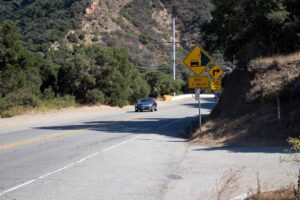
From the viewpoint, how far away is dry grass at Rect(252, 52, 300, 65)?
23.9 meters

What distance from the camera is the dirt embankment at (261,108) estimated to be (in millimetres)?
19578

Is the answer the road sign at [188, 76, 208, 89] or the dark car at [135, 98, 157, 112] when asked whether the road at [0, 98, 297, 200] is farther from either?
the dark car at [135, 98, 157, 112]

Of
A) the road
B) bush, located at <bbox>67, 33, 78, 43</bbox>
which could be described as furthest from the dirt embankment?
bush, located at <bbox>67, 33, 78, 43</bbox>

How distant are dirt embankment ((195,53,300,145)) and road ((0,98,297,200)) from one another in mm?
1484

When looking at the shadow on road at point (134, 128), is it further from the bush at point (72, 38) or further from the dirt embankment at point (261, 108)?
the bush at point (72, 38)

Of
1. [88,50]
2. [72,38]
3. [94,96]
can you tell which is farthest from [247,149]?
[72,38]

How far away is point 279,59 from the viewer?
24297mm

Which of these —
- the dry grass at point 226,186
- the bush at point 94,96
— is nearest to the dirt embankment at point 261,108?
the dry grass at point 226,186

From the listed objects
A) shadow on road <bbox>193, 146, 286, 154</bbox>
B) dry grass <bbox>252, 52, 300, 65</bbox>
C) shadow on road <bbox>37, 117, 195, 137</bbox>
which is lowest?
shadow on road <bbox>37, 117, 195, 137</bbox>

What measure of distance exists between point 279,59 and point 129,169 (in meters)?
12.8

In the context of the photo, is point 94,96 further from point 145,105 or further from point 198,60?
point 198,60

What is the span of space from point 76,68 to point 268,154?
44257 mm

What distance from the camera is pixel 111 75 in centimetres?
6253

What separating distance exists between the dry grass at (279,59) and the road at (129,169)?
19.9 ft
